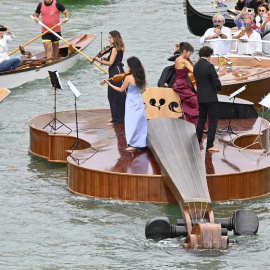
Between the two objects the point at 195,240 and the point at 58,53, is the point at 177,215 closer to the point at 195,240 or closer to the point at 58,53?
the point at 195,240

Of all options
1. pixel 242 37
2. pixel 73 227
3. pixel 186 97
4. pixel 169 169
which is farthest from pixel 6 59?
pixel 73 227

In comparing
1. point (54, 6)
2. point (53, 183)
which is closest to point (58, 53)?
point (54, 6)

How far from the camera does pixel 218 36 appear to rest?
12164 mm

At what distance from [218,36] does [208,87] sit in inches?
168

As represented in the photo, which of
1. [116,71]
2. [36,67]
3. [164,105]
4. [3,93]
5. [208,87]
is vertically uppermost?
[208,87]

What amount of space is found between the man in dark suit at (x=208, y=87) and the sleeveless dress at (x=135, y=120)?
1.84 feet

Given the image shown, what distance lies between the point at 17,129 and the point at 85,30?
25.3 ft

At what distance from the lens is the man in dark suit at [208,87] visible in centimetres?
796

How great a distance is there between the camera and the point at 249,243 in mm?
6586

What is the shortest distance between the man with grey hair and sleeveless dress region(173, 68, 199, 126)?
9.85 ft

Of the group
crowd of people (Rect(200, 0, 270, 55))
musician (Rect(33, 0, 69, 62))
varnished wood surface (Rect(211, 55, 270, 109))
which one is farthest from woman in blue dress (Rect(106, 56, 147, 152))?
musician (Rect(33, 0, 69, 62))

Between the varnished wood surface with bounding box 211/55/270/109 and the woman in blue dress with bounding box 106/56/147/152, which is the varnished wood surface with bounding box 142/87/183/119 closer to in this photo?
the woman in blue dress with bounding box 106/56/147/152

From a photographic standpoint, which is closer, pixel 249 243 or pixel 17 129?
pixel 249 243

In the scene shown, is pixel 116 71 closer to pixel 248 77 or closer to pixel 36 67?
pixel 248 77
